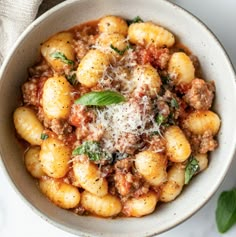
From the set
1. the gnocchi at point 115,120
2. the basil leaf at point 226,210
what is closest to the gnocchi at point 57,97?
the gnocchi at point 115,120

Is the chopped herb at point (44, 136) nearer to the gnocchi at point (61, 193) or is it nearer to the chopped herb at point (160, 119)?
the gnocchi at point (61, 193)

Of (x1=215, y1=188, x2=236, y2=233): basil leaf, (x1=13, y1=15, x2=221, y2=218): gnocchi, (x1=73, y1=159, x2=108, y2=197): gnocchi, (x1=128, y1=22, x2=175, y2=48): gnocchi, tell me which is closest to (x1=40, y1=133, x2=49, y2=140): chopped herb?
(x1=13, y1=15, x2=221, y2=218): gnocchi

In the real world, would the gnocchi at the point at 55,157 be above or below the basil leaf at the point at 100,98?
below

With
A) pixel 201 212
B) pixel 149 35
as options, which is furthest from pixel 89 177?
pixel 201 212

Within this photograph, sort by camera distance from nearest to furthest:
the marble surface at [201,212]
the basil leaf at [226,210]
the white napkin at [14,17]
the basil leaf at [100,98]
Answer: the basil leaf at [100,98], the white napkin at [14,17], the basil leaf at [226,210], the marble surface at [201,212]

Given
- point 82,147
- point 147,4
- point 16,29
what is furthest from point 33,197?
point 147,4

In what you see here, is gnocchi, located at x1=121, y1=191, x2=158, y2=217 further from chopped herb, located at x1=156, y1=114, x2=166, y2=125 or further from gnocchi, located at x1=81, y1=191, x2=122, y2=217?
chopped herb, located at x1=156, y1=114, x2=166, y2=125
